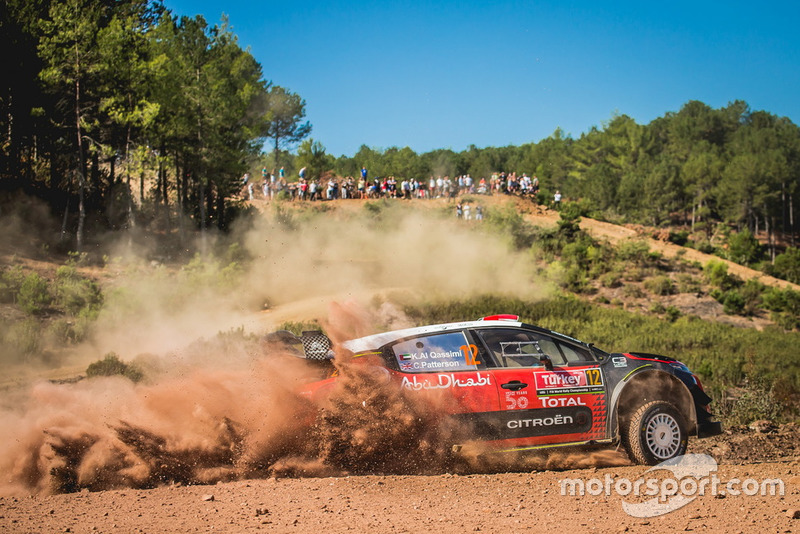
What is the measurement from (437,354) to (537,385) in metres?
1.18

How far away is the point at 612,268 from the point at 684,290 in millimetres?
3461

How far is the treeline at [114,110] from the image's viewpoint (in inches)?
1021

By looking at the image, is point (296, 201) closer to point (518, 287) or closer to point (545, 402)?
point (518, 287)

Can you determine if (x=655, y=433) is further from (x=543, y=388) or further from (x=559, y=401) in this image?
(x=543, y=388)

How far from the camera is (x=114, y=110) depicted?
26516 mm

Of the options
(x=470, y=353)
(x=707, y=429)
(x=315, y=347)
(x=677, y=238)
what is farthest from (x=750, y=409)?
(x=677, y=238)

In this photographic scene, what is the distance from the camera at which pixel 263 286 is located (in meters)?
25.7

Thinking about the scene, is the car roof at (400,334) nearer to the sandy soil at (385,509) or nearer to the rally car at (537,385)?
the rally car at (537,385)

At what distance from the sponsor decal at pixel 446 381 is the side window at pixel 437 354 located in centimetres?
8

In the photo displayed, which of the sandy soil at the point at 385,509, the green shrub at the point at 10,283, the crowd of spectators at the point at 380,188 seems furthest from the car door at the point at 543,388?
the crowd of spectators at the point at 380,188

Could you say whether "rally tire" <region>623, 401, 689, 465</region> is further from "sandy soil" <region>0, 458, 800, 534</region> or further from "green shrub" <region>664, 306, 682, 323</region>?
"green shrub" <region>664, 306, 682, 323</region>

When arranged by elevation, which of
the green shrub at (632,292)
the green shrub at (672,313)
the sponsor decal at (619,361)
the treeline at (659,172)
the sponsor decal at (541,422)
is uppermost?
the treeline at (659,172)

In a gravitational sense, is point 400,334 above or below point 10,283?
above

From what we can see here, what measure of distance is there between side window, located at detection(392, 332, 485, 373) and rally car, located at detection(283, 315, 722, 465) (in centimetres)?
1
